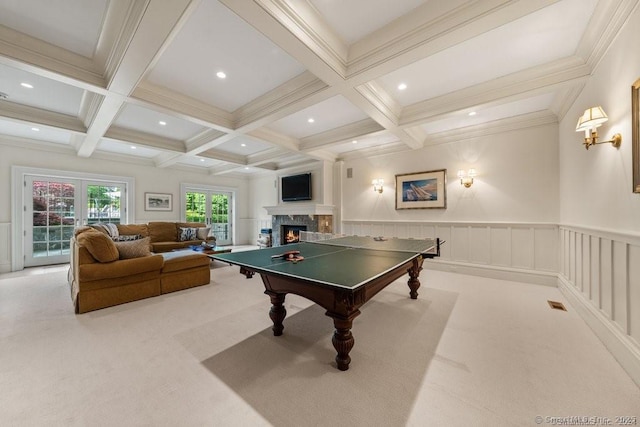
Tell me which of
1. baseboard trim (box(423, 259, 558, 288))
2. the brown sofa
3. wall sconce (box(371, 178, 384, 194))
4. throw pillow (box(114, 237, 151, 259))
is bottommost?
baseboard trim (box(423, 259, 558, 288))

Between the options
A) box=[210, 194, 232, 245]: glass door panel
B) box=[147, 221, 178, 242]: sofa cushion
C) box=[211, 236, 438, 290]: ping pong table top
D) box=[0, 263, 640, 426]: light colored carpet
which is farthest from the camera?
box=[210, 194, 232, 245]: glass door panel

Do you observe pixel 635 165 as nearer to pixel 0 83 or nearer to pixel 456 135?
pixel 456 135

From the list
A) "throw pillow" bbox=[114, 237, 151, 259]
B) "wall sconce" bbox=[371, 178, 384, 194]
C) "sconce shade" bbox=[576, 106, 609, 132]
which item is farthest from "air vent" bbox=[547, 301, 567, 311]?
"throw pillow" bbox=[114, 237, 151, 259]

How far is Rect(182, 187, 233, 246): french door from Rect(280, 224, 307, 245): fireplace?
2.75 meters

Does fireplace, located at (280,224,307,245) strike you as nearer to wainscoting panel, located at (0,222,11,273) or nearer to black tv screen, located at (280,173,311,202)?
black tv screen, located at (280,173,311,202)

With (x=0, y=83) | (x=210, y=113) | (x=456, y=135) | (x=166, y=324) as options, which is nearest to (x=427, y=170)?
(x=456, y=135)

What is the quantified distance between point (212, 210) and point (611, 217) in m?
8.87

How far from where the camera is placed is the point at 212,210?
8281mm

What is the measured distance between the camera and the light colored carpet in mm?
1369

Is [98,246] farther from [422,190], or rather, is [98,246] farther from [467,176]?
[467,176]

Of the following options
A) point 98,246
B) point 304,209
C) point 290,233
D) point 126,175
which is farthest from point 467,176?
point 126,175

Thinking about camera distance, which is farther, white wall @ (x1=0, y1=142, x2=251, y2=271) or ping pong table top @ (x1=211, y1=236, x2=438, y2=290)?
white wall @ (x1=0, y1=142, x2=251, y2=271)

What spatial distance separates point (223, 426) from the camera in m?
1.28

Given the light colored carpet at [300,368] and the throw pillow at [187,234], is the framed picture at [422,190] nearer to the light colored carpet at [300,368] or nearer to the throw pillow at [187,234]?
the light colored carpet at [300,368]
